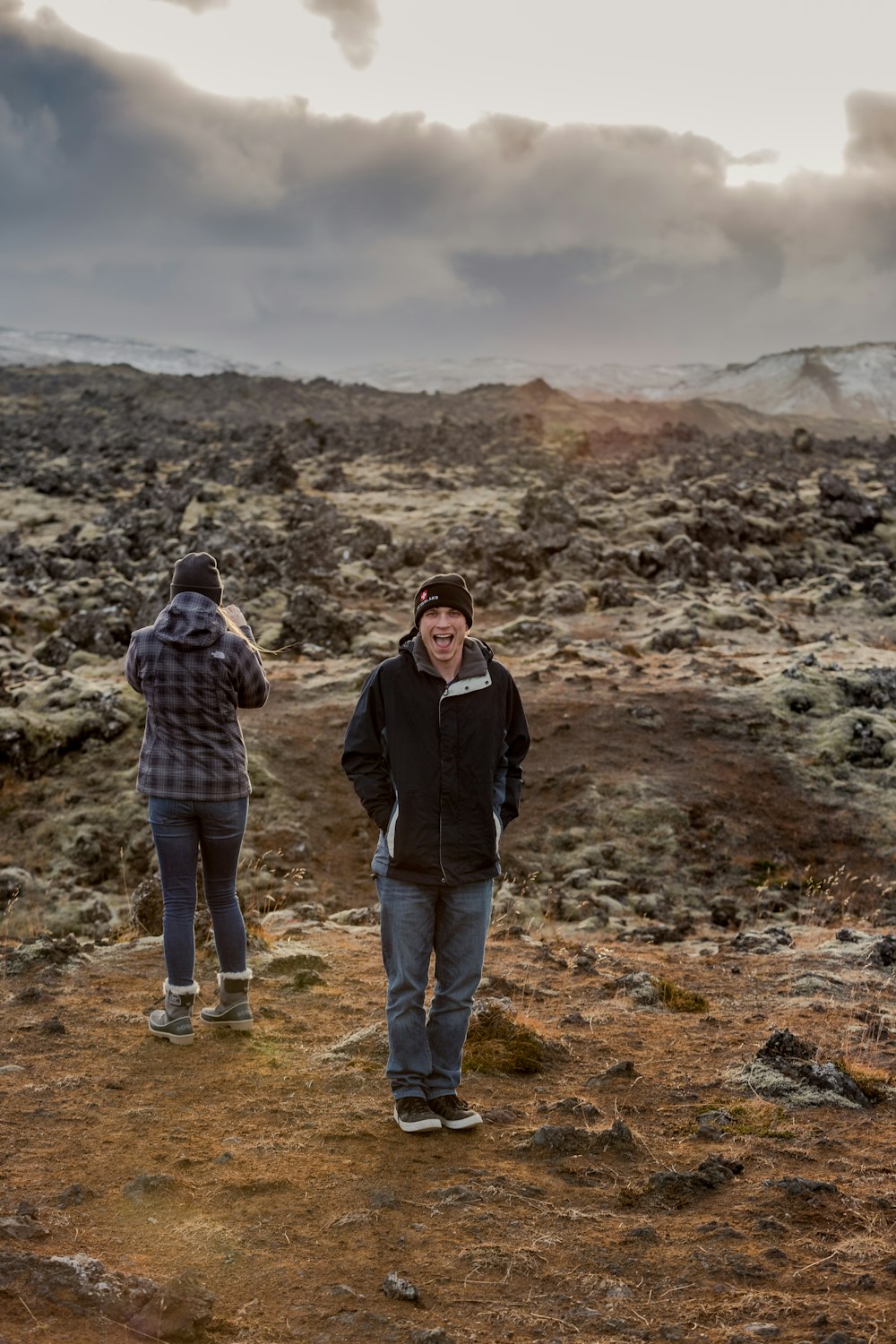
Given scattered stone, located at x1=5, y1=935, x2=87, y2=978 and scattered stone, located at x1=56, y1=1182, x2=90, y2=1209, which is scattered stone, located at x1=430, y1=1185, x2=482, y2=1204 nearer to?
scattered stone, located at x1=56, y1=1182, x2=90, y2=1209

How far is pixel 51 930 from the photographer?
10.7m

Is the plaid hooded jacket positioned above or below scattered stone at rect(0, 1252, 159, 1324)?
above

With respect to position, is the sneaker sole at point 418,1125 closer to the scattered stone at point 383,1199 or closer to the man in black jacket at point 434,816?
the man in black jacket at point 434,816

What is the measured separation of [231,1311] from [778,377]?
139 meters

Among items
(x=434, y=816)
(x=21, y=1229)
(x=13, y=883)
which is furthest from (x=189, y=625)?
(x=13, y=883)

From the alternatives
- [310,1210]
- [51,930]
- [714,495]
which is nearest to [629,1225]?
[310,1210]

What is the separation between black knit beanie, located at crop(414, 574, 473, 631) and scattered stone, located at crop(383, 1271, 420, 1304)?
2726 mm

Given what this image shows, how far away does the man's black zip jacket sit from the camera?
481 centimetres

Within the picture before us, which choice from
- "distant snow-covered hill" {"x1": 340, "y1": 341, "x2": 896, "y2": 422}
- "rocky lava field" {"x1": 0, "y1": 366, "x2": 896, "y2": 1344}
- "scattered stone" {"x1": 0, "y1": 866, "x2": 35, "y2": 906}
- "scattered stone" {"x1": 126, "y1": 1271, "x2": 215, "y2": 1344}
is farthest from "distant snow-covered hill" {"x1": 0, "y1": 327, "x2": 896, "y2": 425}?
"scattered stone" {"x1": 126, "y1": 1271, "x2": 215, "y2": 1344}

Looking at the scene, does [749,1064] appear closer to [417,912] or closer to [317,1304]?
[417,912]

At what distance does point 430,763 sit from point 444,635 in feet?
2.00

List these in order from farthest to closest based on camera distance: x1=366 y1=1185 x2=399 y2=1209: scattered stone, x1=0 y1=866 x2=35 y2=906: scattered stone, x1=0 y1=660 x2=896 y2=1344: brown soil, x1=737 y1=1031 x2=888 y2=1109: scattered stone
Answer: x1=0 y1=866 x2=35 y2=906: scattered stone < x1=737 y1=1031 x2=888 y2=1109: scattered stone < x1=366 y1=1185 x2=399 y2=1209: scattered stone < x1=0 y1=660 x2=896 y2=1344: brown soil

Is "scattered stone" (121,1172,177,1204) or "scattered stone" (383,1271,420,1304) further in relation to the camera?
"scattered stone" (121,1172,177,1204)

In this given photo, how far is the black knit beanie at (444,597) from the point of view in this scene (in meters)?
4.90
